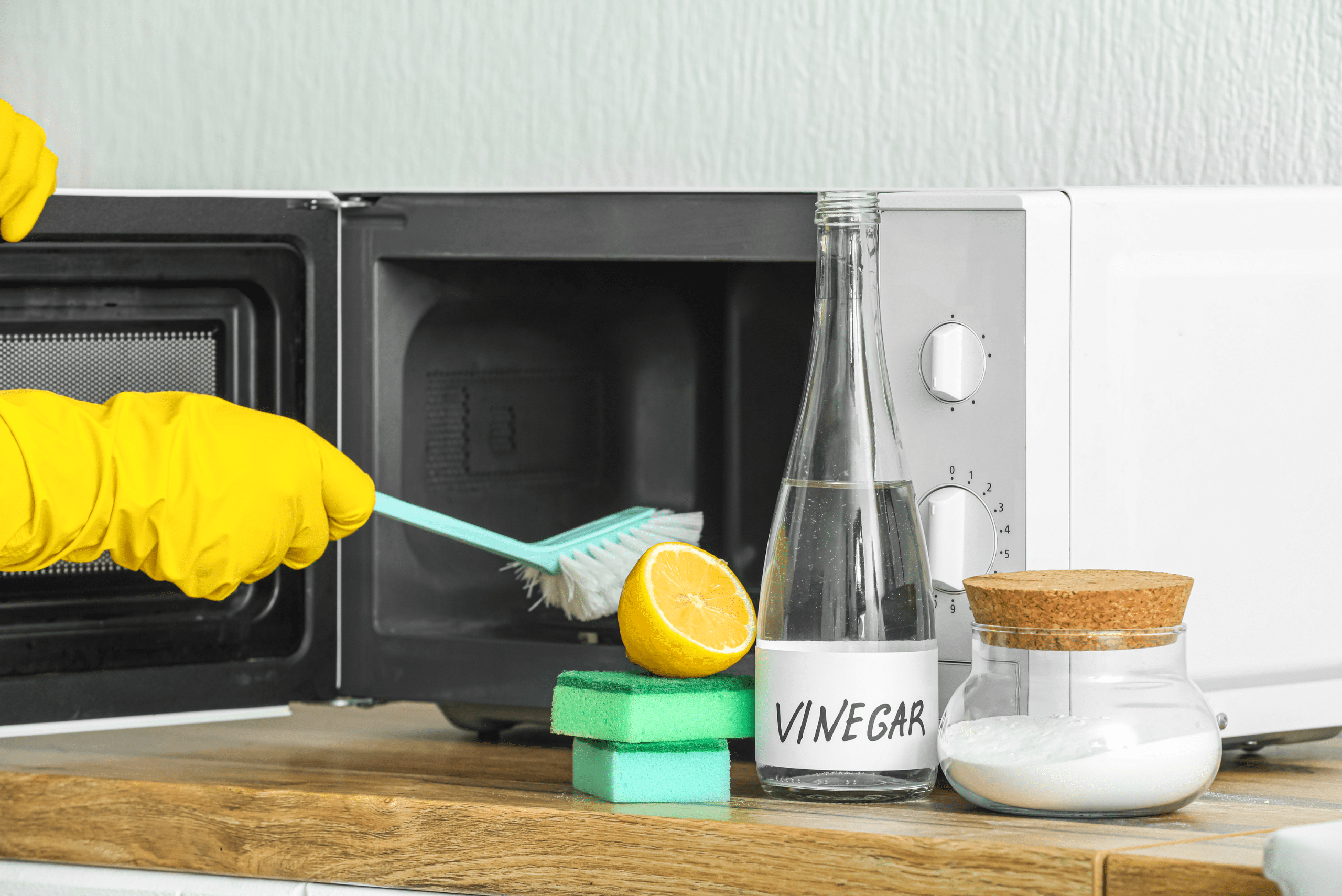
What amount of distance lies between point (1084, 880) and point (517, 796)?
27 cm

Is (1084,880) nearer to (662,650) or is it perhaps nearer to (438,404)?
(662,650)

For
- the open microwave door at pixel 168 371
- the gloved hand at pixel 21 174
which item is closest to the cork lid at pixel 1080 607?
the open microwave door at pixel 168 371

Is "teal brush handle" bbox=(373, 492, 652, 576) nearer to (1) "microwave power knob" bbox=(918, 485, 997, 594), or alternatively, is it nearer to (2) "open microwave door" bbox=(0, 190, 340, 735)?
(2) "open microwave door" bbox=(0, 190, 340, 735)

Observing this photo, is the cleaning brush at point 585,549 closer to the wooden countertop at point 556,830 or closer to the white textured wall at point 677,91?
the wooden countertop at point 556,830

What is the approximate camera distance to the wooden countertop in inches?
24.9

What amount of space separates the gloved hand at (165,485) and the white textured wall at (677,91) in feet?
1.38

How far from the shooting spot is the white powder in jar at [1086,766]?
2.19 ft

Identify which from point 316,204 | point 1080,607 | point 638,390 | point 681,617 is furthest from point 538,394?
point 1080,607

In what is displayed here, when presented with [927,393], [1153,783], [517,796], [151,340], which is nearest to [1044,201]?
[927,393]

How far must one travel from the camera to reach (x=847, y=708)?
720mm

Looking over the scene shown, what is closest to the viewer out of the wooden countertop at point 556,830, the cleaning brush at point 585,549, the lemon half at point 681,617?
the wooden countertop at point 556,830

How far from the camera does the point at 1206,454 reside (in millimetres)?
800

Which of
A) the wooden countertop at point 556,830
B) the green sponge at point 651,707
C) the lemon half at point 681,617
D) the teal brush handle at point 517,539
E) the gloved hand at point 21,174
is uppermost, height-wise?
the gloved hand at point 21,174

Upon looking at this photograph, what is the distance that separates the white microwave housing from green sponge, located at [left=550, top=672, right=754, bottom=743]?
110mm
